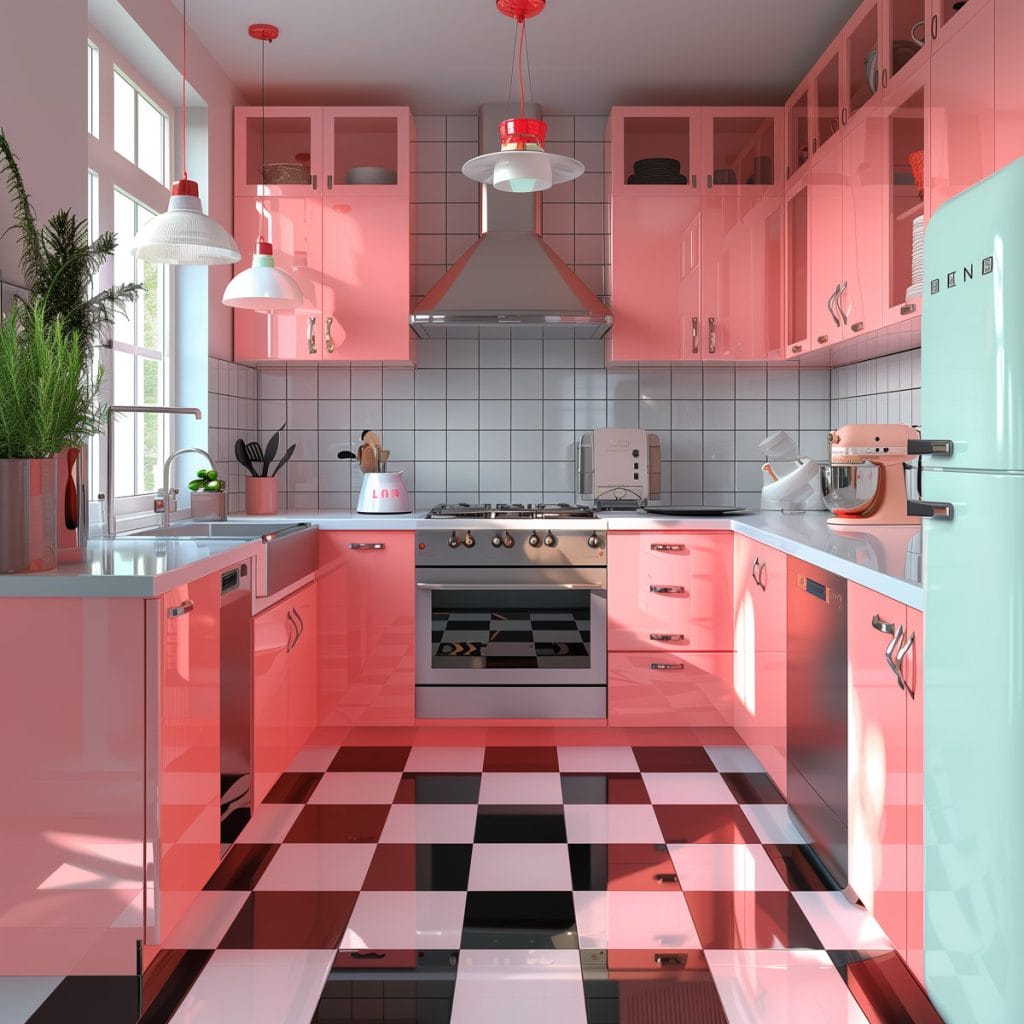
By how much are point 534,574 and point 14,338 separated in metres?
2.00

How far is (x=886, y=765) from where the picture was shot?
1882 millimetres

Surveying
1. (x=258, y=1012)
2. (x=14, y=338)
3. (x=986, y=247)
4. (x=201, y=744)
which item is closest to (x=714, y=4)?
(x=986, y=247)

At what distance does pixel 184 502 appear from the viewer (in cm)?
355

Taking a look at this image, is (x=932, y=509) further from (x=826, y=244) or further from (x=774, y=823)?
(x=826, y=244)

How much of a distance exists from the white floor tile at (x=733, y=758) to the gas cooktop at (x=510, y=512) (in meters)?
0.94

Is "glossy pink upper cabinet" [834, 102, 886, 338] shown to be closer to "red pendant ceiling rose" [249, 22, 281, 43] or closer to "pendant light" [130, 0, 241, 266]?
"pendant light" [130, 0, 241, 266]

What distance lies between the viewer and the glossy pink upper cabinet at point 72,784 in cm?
175

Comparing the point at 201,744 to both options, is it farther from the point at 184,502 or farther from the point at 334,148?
the point at 334,148

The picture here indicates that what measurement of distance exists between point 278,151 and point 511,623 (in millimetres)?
2052

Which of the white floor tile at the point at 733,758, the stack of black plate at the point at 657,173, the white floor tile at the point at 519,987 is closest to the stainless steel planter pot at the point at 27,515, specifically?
the white floor tile at the point at 519,987

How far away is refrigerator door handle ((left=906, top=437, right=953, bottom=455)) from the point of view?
1480 millimetres

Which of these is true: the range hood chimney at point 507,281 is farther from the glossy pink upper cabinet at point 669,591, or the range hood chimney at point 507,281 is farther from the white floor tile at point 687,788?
the white floor tile at point 687,788

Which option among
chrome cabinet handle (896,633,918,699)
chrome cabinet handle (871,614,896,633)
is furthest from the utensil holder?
chrome cabinet handle (896,633,918,699)

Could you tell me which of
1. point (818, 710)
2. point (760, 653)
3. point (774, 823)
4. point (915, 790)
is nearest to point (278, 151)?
point (760, 653)
